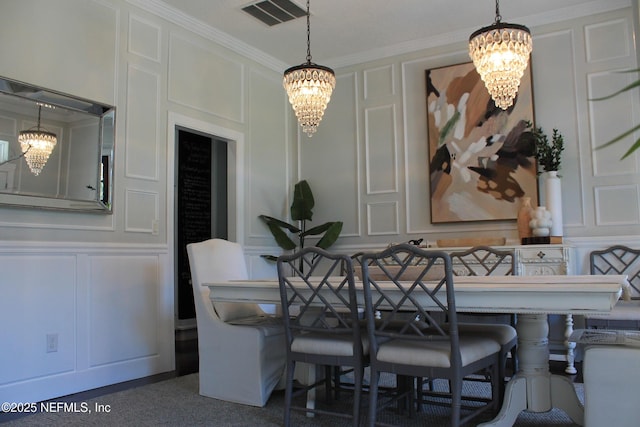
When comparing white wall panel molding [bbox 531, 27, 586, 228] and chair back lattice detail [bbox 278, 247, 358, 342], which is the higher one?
white wall panel molding [bbox 531, 27, 586, 228]

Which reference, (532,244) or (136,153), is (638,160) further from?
(136,153)

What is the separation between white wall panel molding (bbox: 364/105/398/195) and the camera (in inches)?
206

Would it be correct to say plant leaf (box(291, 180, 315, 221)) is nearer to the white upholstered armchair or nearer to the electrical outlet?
the white upholstered armchair

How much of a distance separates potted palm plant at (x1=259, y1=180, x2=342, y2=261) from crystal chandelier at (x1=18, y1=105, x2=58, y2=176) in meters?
2.27

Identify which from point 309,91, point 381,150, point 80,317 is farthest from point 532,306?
point 381,150

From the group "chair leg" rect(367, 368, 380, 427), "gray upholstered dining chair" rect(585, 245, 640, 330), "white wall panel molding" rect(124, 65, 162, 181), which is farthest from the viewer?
"white wall panel molding" rect(124, 65, 162, 181)

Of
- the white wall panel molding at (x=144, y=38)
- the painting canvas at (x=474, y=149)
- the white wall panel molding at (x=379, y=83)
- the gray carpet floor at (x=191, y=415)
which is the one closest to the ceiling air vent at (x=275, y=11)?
the white wall panel molding at (x=144, y=38)

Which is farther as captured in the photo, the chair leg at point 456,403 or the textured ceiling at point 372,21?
the textured ceiling at point 372,21

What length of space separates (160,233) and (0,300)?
4.15 feet

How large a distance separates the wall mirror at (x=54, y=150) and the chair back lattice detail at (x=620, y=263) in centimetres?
378

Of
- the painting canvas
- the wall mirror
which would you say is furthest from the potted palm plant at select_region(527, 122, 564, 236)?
the wall mirror

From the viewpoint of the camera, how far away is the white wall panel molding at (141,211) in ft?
12.8

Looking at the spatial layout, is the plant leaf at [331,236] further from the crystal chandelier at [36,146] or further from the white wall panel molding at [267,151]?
the crystal chandelier at [36,146]

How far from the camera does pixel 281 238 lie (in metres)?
5.31
